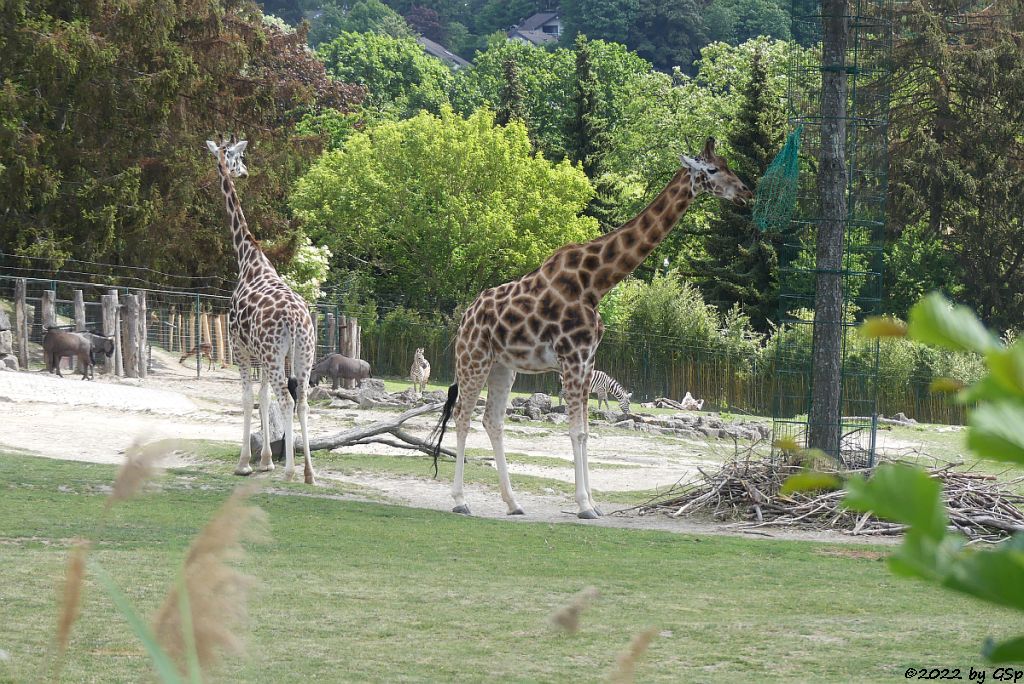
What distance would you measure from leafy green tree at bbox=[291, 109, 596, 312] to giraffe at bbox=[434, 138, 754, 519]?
32.7 meters

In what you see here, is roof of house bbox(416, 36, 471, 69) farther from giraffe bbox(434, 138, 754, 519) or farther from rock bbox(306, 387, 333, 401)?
giraffe bbox(434, 138, 754, 519)

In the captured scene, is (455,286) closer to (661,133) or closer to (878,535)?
(661,133)

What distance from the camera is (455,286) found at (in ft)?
156

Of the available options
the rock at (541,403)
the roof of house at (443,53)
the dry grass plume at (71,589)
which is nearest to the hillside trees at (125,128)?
the rock at (541,403)

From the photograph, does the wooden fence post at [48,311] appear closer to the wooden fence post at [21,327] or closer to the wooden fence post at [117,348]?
the wooden fence post at [21,327]

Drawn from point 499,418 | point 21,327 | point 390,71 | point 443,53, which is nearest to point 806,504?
point 499,418

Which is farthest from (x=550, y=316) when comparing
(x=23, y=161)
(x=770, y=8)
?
(x=770, y=8)

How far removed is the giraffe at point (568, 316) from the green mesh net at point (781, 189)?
67cm

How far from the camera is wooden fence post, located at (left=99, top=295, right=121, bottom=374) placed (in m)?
28.3

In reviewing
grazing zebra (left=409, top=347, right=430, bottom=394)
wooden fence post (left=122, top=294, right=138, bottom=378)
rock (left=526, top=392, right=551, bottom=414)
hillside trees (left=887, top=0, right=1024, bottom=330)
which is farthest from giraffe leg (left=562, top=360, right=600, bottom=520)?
hillside trees (left=887, top=0, right=1024, bottom=330)

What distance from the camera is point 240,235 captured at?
1562 centimetres

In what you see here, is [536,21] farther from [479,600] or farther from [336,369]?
[479,600]

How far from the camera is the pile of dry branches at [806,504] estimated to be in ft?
39.5

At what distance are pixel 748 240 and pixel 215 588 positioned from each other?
1891 inches
